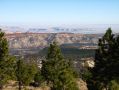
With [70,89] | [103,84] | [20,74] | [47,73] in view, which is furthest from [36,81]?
[103,84]

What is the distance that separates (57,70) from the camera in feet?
235

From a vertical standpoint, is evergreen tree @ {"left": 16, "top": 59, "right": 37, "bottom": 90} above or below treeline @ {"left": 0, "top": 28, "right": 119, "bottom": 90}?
below

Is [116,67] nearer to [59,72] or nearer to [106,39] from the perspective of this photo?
[106,39]

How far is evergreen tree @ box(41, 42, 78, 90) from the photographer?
6750 centimetres

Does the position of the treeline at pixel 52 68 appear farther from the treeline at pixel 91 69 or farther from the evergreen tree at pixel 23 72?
the evergreen tree at pixel 23 72

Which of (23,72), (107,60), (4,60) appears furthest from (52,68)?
(23,72)

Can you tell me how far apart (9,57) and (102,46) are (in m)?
20.5

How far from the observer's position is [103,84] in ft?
188

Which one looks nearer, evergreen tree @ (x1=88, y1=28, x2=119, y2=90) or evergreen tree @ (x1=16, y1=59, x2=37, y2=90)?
evergreen tree @ (x1=88, y1=28, x2=119, y2=90)

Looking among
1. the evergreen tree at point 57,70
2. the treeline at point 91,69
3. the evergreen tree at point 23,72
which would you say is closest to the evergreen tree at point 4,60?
the treeline at point 91,69

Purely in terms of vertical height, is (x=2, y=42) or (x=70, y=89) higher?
(x=2, y=42)

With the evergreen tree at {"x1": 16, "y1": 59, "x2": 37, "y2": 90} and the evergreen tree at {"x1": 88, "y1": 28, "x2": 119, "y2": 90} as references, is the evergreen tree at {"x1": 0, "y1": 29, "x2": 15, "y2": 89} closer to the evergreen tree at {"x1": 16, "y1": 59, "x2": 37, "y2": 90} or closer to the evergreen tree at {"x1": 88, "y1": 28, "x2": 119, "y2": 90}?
the evergreen tree at {"x1": 88, "y1": 28, "x2": 119, "y2": 90}

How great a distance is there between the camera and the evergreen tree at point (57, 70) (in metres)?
67.5

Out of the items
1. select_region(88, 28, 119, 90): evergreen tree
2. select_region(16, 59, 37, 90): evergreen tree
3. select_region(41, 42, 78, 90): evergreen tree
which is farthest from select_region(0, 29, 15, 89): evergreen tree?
select_region(16, 59, 37, 90): evergreen tree
